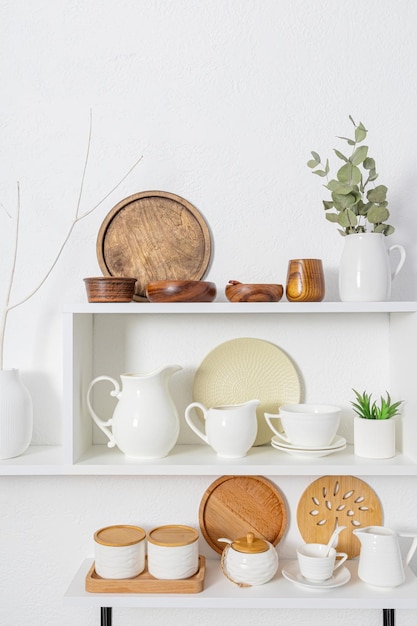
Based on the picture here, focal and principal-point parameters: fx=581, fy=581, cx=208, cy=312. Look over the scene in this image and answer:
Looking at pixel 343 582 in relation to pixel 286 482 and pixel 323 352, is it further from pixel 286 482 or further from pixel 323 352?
pixel 323 352

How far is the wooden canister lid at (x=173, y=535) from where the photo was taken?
43.4 inches

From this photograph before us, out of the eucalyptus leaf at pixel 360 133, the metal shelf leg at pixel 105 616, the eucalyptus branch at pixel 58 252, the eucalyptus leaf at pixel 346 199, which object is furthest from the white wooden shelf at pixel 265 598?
the eucalyptus leaf at pixel 360 133

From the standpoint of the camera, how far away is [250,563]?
43.2 inches

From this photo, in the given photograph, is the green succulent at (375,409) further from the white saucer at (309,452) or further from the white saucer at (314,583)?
the white saucer at (314,583)

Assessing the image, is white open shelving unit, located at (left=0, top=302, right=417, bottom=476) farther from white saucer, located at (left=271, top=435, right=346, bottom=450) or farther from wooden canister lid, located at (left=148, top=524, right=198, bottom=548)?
wooden canister lid, located at (left=148, top=524, right=198, bottom=548)

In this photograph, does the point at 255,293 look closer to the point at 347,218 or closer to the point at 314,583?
the point at 347,218

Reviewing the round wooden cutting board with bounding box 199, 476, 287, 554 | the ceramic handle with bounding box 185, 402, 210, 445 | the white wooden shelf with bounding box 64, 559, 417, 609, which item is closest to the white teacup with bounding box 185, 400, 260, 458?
the ceramic handle with bounding box 185, 402, 210, 445

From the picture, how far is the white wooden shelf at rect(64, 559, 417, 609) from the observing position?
3.49ft

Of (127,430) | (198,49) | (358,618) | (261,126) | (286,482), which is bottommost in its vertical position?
(358,618)

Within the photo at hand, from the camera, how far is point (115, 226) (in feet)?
4.09

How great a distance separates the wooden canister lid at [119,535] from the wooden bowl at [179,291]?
1.52 feet

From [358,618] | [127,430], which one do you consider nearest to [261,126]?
[127,430]

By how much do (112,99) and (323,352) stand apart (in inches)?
28.2

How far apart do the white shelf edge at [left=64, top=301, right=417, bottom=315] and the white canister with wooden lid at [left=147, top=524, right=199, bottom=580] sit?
0.44 meters
